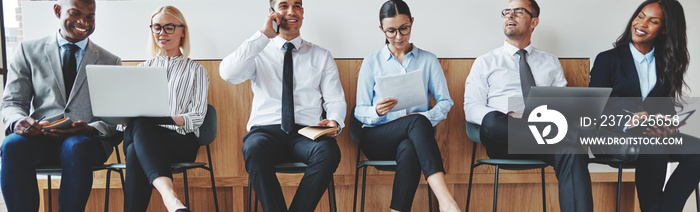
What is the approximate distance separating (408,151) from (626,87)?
1338 mm

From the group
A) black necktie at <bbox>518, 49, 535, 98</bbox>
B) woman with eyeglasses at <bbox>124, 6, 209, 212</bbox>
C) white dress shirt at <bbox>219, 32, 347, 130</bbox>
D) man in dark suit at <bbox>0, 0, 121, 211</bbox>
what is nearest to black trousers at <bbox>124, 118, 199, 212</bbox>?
woman with eyeglasses at <bbox>124, 6, 209, 212</bbox>

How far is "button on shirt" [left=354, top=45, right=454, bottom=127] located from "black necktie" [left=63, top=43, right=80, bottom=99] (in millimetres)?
1418

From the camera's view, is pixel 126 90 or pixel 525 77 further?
pixel 525 77

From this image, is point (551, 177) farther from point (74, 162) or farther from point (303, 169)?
point (74, 162)

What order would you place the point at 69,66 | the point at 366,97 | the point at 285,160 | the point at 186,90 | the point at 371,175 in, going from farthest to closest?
the point at 371,175 < the point at 366,97 < the point at 186,90 < the point at 69,66 < the point at 285,160

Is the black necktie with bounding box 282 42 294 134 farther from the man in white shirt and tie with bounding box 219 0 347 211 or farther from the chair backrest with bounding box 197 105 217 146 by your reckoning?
the chair backrest with bounding box 197 105 217 146

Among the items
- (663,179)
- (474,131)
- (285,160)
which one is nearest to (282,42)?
(285,160)

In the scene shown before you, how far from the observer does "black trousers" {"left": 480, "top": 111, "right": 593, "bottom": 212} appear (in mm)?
1929

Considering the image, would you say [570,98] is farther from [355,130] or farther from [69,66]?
[69,66]

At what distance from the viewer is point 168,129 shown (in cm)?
227

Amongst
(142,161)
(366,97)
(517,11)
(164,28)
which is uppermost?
(517,11)

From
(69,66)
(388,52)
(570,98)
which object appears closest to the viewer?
(570,98)

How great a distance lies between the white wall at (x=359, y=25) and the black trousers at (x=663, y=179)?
34.1 inches

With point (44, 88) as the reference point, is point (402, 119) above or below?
below
